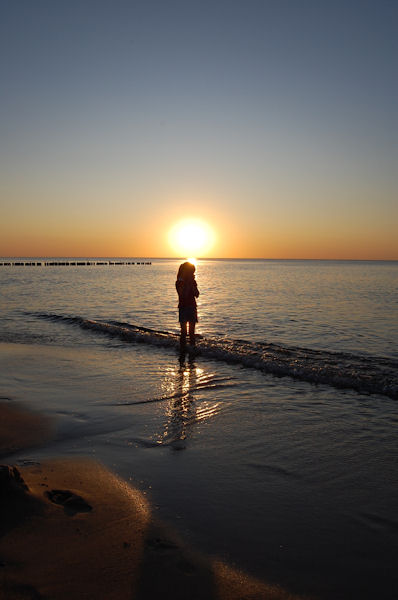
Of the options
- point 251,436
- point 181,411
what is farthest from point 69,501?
point 181,411

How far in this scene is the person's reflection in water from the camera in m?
5.88

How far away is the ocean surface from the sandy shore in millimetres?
217

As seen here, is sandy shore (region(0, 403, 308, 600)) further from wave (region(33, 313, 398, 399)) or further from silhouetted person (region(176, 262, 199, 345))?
silhouetted person (region(176, 262, 199, 345))

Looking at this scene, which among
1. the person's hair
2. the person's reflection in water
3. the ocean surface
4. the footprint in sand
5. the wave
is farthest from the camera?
the person's hair

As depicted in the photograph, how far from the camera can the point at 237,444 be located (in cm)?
566

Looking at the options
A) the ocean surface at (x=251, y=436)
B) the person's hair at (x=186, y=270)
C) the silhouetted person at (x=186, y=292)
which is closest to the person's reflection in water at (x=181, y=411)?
the ocean surface at (x=251, y=436)

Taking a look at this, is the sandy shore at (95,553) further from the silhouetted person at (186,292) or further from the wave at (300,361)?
the silhouetted person at (186,292)

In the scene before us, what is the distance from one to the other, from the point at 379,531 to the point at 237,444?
2258 millimetres

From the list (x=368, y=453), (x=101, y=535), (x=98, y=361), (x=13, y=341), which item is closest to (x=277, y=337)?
(x=98, y=361)

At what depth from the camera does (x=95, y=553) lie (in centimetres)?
322

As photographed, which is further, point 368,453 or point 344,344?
point 344,344

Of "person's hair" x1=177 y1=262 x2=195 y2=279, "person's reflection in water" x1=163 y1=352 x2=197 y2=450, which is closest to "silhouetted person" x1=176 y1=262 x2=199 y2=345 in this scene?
"person's hair" x1=177 y1=262 x2=195 y2=279

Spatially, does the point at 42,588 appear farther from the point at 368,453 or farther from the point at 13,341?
the point at 13,341

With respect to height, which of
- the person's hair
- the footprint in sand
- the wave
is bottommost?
the wave
